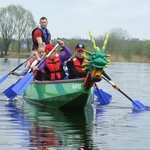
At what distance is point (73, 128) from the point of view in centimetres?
872

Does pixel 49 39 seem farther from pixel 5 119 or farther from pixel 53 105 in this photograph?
pixel 5 119

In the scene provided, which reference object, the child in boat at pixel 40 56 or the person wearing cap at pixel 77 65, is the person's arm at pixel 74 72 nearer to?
the person wearing cap at pixel 77 65

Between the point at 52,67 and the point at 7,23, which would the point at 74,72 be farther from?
the point at 7,23

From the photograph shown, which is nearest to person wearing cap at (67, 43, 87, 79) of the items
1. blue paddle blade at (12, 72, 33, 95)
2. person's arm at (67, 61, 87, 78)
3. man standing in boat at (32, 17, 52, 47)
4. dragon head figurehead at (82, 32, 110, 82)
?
person's arm at (67, 61, 87, 78)

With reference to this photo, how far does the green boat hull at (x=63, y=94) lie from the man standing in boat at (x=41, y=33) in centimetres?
145

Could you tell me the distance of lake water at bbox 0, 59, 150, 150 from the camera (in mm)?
7258

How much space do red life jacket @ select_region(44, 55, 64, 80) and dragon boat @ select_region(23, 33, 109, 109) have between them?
281 millimetres

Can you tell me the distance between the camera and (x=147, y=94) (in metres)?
16.8

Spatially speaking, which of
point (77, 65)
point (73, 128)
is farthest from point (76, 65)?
point (73, 128)

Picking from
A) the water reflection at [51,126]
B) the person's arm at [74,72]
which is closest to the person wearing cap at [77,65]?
the person's arm at [74,72]

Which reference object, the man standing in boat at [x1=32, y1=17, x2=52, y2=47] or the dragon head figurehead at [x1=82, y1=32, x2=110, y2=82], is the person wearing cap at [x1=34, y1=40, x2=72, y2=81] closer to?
the man standing in boat at [x1=32, y1=17, x2=52, y2=47]

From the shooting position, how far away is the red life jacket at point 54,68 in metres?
11.7

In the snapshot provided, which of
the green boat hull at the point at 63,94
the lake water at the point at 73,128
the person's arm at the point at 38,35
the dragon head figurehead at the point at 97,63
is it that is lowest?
the lake water at the point at 73,128

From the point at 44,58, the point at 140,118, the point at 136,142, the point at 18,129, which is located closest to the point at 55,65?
the point at 44,58
